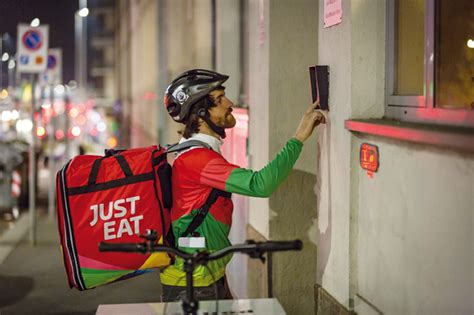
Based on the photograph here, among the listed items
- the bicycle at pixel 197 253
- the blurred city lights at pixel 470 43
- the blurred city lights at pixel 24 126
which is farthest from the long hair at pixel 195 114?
the blurred city lights at pixel 24 126

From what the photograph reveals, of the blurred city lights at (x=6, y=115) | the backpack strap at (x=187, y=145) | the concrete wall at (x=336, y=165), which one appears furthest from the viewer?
the blurred city lights at (x=6, y=115)

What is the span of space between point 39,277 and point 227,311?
7.06 meters

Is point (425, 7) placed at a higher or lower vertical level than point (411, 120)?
higher

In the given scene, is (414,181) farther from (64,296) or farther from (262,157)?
(64,296)

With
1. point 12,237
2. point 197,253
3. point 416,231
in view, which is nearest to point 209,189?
point 416,231

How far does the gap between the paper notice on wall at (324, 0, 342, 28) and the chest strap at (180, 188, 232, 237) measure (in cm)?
117

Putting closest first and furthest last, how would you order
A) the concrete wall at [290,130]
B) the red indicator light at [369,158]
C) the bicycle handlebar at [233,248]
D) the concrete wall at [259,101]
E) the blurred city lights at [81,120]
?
the bicycle handlebar at [233,248], the red indicator light at [369,158], the concrete wall at [290,130], the concrete wall at [259,101], the blurred city lights at [81,120]

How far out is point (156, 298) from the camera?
927 centimetres

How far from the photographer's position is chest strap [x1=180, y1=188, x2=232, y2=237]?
4.75 m

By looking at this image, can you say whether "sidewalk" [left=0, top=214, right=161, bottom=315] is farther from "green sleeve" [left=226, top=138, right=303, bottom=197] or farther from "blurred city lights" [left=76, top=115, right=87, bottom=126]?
"blurred city lights" [left=76, top=115, right=87, bottom=126]

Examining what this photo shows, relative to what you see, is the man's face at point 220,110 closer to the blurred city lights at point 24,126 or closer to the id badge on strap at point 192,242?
the id badge on strap at point 192,242

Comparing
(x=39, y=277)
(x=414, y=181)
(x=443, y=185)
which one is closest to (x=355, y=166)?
(x=414, y=181)

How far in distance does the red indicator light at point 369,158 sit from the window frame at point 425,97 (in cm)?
20

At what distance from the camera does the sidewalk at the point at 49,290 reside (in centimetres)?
891
